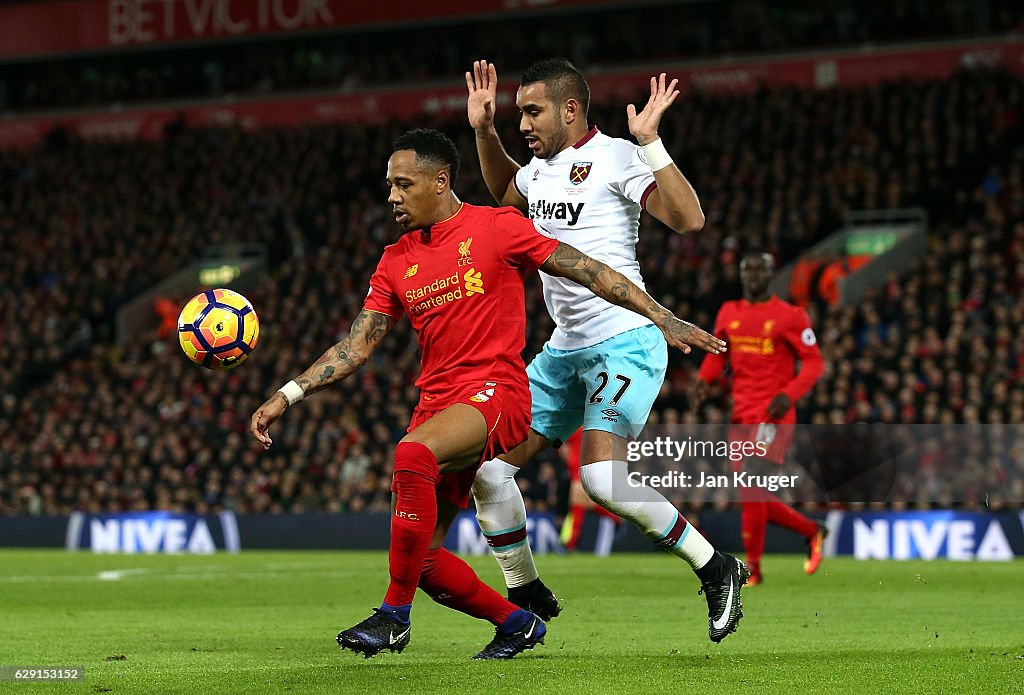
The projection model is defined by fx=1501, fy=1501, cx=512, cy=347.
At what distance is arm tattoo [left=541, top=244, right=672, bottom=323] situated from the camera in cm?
620

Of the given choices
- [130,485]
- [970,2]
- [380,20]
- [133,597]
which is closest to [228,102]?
[380,20]

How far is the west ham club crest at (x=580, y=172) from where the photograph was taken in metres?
7.22

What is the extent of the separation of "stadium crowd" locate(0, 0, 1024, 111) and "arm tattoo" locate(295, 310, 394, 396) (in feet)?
77.3

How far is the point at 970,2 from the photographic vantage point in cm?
2844

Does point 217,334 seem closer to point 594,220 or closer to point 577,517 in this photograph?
point 594,220

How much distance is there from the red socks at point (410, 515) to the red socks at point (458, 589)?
269mm

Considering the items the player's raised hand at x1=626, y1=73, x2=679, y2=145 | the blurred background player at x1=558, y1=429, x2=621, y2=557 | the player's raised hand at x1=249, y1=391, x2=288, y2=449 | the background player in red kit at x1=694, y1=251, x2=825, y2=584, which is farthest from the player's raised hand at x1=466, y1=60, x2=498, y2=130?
the blurred background player at x1=558, y1=429, x2=621, y2=557

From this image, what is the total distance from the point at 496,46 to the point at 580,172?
88.5ft

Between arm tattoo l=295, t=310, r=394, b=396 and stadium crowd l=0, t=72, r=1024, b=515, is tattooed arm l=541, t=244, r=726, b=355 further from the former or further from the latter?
stadium crowd l=0, t=72, r=1024, b=515

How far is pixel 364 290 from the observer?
25328 millimetres

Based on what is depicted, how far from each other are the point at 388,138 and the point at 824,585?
67.6ft

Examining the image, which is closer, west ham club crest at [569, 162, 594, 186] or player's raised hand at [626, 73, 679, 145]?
player's raised hand at [626, 73, 679, 145]
